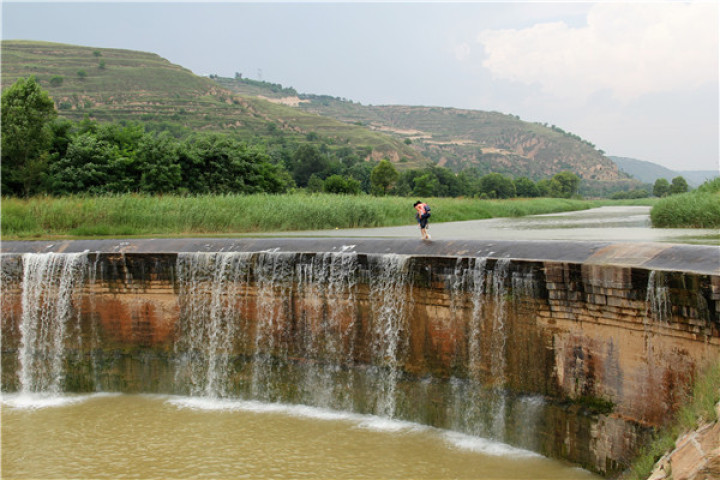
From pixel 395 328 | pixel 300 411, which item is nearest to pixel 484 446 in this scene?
pixel 395 328

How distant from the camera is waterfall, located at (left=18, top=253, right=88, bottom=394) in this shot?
10.7 metres

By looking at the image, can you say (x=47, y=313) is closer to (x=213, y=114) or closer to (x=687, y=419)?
(x=687, y=419)

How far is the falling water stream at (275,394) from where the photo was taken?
7148mm

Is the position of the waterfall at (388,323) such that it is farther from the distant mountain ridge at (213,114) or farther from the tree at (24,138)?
the distant mountain ridge at (213,114)

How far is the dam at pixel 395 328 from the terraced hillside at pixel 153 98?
6293 centimetres

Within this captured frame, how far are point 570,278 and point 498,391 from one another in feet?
5.60

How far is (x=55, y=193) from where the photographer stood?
22547mm

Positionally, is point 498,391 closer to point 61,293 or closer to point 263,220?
point 61,293

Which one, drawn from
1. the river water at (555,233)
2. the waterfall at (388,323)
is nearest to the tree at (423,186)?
the river water at (555,233)

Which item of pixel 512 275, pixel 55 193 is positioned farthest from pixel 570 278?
pixel 55 193

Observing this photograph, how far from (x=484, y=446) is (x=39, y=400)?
23.9 feet

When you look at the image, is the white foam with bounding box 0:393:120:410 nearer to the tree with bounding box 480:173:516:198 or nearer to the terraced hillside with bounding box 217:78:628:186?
the tree with bounding box 480:173:516:198

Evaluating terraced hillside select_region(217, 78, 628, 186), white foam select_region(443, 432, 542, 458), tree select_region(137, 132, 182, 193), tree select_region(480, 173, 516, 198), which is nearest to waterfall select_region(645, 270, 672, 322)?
white foam select_region(443, 432, 542, 458)

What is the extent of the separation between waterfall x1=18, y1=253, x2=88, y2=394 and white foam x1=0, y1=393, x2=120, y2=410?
257mm
